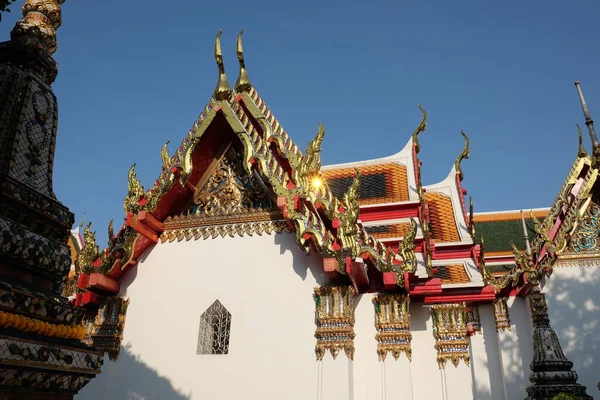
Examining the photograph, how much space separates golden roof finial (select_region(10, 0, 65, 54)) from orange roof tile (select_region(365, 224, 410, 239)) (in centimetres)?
655

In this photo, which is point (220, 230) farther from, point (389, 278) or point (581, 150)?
point (581, 150)

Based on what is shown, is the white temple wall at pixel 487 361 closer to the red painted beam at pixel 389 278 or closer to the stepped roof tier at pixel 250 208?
the stepped roof tier at pixel 250 208

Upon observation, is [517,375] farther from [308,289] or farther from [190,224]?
[190,224]

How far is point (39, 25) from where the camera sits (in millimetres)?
2918

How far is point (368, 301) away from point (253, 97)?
11.2 feet

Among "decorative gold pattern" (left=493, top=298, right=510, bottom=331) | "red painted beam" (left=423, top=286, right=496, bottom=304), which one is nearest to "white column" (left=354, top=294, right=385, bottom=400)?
"red painted beam" (left=423, top=286, right=496, bottom=304)

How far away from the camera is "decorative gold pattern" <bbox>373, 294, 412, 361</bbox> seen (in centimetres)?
617

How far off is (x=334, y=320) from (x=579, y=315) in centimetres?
648

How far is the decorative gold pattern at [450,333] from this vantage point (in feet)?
22.1

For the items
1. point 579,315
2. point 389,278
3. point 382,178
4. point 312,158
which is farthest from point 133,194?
point 579,315

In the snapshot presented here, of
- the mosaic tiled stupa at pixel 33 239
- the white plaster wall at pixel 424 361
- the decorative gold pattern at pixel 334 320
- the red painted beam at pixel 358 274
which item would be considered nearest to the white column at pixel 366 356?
the red painted beam at pixel 358 274

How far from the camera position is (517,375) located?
946 cm

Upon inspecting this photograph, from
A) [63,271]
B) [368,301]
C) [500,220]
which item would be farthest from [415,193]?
[500,220]

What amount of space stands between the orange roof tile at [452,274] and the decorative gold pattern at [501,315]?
164cm
